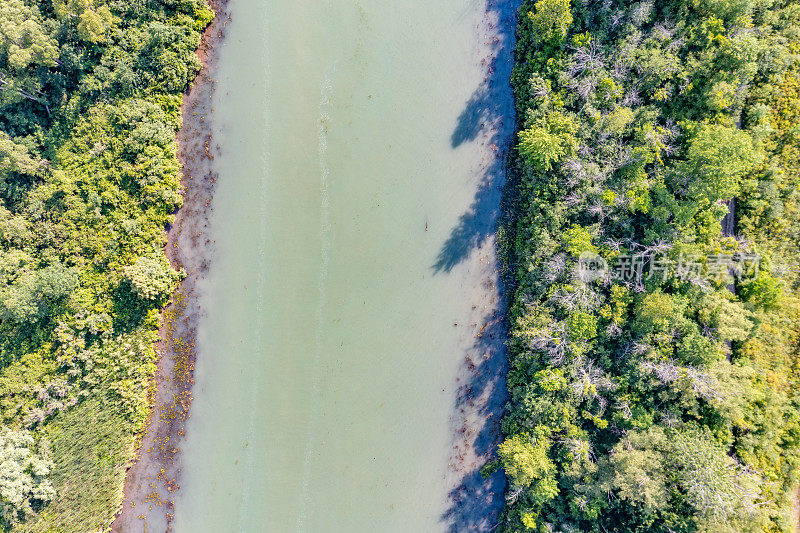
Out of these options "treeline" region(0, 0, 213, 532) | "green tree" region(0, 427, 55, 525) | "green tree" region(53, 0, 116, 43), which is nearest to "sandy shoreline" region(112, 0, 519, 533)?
"treeline" region(0, 0, 213, 532)

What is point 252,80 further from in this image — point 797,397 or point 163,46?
point 797,397

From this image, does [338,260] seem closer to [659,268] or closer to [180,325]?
[180,325]

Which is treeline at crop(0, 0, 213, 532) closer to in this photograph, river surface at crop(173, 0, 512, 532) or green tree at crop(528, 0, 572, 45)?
river surface at crop(173, 0, 512, 532)

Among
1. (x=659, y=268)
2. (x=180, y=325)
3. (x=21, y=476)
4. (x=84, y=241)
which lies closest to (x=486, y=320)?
(x=659, y=268)

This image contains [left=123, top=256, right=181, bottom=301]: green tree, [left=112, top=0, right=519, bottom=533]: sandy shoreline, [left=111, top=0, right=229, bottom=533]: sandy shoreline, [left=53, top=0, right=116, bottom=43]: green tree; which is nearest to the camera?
[left=53, top=0, right=116, bottom=43]: green tree

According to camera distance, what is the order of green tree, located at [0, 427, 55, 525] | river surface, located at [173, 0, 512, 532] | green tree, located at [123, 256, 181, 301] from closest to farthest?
green tree, located at [0, 427, 55, 525] < green tree, located at [123, 256, 181, 301] < river surface, located at [173, 0, 512, 532]
